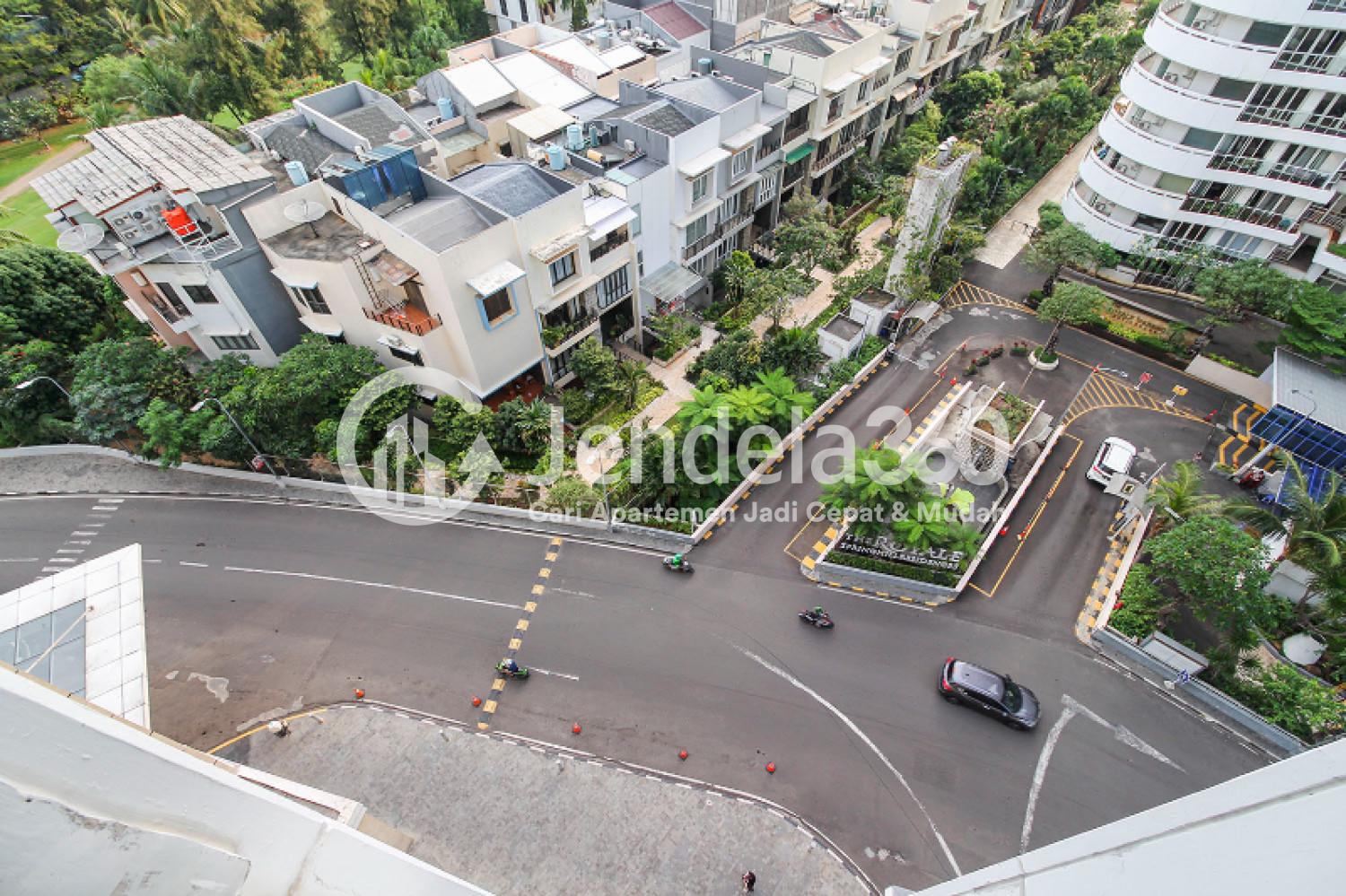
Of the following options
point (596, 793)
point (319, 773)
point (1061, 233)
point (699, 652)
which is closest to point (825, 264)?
point (1061, 233)

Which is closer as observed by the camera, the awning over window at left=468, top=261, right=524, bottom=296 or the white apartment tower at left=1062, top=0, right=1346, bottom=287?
the awning over window at left=468, top=261, right=524, bottom=296

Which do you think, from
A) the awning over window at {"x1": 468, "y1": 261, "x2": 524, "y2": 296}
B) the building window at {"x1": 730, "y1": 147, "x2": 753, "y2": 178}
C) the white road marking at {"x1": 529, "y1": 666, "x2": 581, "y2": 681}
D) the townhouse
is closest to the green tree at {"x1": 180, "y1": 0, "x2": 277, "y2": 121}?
the townhouse

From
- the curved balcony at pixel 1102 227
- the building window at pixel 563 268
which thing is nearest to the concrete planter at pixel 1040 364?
the curved balcony at pixel 1102 227

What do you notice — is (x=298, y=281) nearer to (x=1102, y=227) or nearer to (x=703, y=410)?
(x=703, y=410)

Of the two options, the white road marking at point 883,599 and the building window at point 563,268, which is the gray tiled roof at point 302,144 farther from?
the white road marking at point 883,599

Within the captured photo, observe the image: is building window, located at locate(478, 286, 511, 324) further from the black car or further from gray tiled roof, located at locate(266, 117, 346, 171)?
the black car

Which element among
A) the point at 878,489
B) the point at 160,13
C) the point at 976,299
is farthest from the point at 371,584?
the point at 160,13
